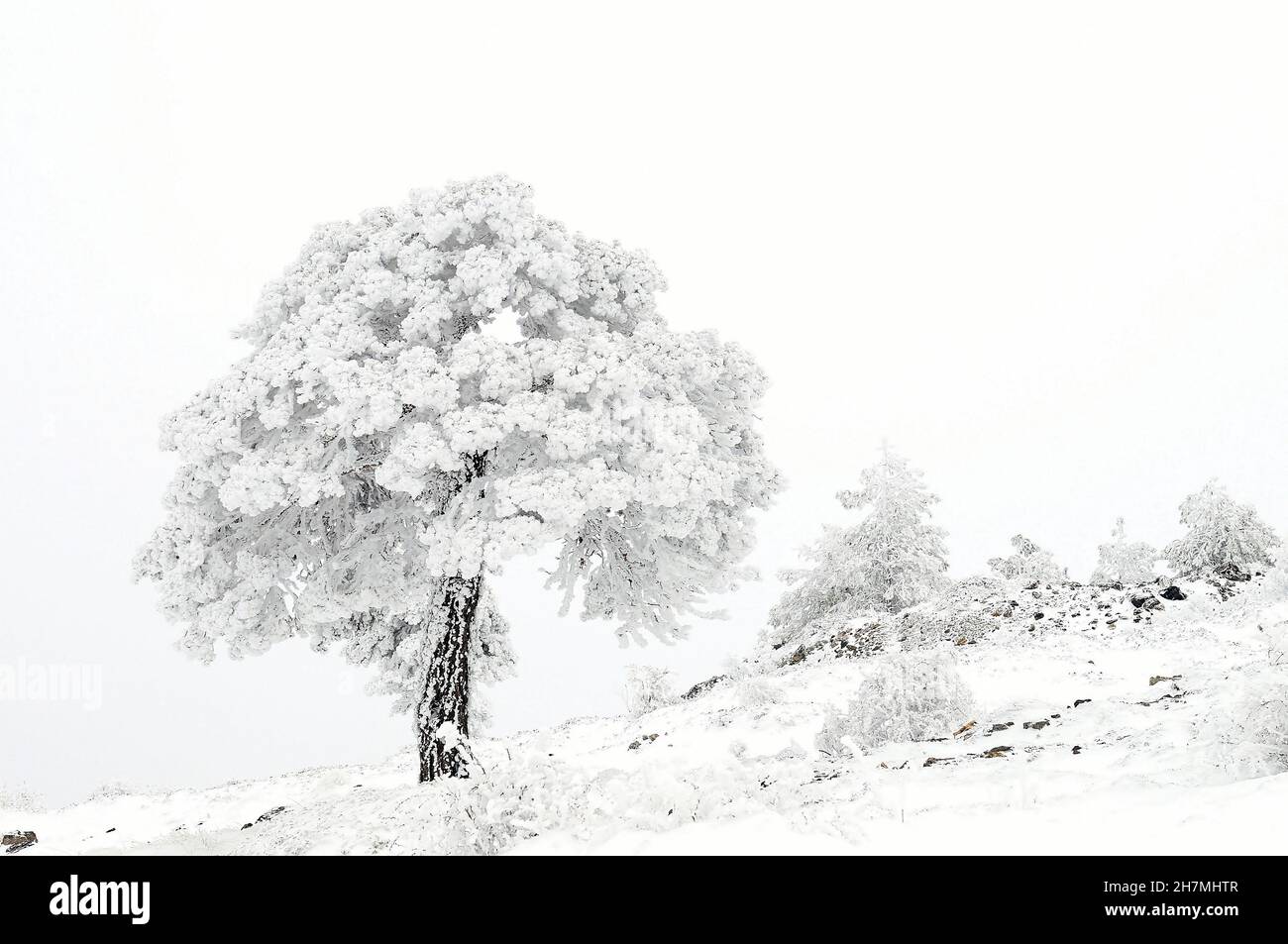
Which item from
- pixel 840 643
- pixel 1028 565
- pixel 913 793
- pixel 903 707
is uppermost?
pixel 1028 565

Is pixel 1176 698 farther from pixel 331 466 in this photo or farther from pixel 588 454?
pixel 331 466

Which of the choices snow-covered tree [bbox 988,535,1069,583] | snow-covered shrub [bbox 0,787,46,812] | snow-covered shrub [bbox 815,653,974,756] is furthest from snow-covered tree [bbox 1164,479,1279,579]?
snow-covered shrub [bbox 0,787,46,812]

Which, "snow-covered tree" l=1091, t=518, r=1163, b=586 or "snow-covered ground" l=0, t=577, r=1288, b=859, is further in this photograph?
"snow-covered tree" l=1091, t=518, r=1163, b=586

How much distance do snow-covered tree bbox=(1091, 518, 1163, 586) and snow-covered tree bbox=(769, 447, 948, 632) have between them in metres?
8.61

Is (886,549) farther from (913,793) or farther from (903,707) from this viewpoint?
(913,793)

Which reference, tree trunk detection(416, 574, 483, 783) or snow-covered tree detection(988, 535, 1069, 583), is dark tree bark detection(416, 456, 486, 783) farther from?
snow-covered tree detection(988, 535, 1069, 583)

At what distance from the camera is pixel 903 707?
8492mm

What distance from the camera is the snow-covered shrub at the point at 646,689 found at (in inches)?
678

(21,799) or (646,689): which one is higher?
(646,689)

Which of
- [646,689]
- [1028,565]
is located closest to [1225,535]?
[1028,565]

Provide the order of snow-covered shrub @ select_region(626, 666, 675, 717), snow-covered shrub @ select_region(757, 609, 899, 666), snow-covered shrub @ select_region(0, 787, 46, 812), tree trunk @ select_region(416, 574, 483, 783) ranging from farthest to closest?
A: snow-covered shrub @ select_region(626, 666, 675, 717), snow-covered shrub @ select_region(757, 609, 899, 666), snow-covered shrub @ select_region(0, 787, 46, 812), tree trunk @ select_region(416, 574, 483, 783)

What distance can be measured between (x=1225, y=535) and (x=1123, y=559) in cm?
733

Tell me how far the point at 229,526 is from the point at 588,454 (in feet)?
18.0

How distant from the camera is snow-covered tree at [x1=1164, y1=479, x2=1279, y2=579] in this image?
21188mm
